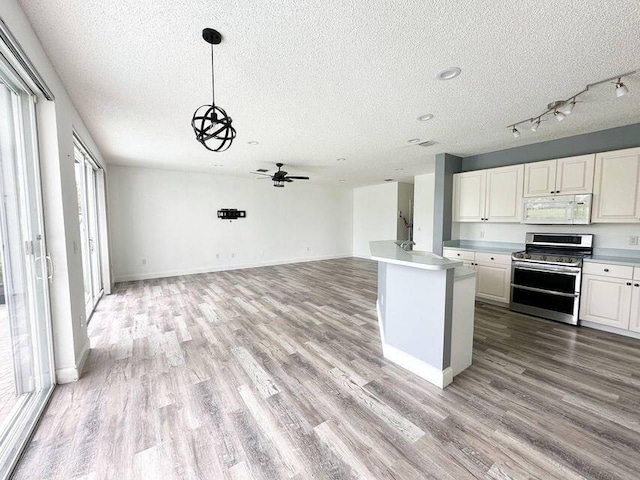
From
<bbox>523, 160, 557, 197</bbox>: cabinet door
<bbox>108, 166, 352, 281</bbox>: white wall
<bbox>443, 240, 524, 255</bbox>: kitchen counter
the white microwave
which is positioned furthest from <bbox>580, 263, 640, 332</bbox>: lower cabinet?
<bbox>108, 166, 352, 281</bbox>: white wall

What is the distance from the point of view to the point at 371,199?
915cm

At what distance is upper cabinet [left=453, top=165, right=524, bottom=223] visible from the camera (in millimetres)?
4195

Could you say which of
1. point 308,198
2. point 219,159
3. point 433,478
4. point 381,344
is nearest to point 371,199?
point 308,198

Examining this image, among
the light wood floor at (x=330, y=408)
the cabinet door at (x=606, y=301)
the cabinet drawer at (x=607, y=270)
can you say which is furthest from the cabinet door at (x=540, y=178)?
the light wood floor at (x=330, y=408)

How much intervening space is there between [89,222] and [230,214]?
322 cm

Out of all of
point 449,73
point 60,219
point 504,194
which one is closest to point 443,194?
point 504,194

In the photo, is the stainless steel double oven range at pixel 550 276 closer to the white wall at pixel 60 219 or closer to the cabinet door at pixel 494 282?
the cabinet door at pixel 494 282

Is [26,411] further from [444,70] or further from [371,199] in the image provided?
[371,199]

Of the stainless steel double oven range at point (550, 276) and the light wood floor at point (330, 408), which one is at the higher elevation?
the stainless steel double oven range at point (550, 276)

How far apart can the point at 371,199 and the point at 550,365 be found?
7158mm

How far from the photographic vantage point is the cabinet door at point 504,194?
4.16 m

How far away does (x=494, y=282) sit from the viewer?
4219mm

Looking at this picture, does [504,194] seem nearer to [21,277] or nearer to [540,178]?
[540,178]

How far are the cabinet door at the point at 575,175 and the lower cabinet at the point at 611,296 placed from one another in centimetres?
107
